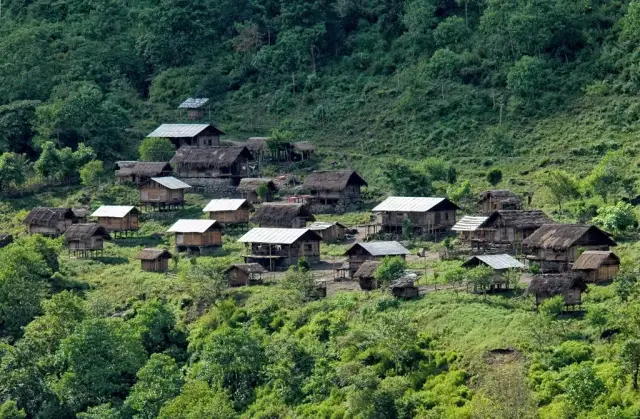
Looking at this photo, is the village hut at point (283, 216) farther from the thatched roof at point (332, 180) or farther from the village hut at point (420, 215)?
the thatched roof at point (332, 180)

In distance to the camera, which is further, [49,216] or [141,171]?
[141,171]

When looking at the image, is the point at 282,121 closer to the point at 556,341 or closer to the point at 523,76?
the point at 523,76

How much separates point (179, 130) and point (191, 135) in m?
2.04

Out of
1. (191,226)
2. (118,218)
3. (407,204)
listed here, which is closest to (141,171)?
(118,218)

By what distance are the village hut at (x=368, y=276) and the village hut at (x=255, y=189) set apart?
2305 centimetres

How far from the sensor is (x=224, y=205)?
111312 millimetres

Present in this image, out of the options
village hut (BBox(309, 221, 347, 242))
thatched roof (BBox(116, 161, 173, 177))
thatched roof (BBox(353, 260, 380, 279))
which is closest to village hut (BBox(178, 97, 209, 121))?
thatched roof (BBox(116, 161, 173, 177))

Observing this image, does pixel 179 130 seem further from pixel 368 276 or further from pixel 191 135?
pixel 368 276

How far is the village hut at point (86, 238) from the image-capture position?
355 ft

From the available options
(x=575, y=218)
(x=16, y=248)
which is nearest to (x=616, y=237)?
(x=575, y=218)

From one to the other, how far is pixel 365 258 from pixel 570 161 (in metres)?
22.8

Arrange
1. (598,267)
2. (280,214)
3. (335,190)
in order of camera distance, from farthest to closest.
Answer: (335,190) → (280,214) → (598,267)

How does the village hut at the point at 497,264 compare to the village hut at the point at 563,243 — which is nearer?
the village hut at the point at 497,264

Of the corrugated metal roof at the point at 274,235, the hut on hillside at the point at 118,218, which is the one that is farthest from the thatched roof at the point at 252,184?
the corrugated metal roof at the point at 274,235
